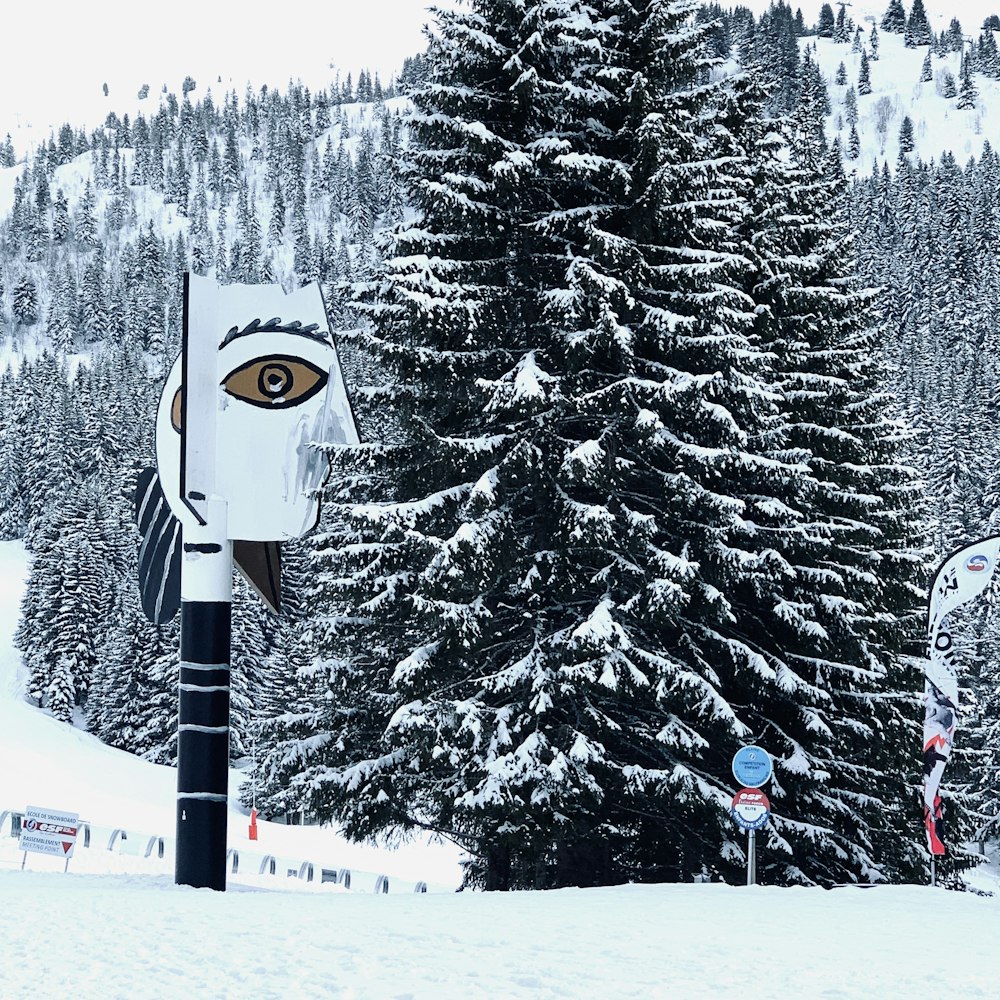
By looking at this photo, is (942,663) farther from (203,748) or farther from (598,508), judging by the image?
(203,748)

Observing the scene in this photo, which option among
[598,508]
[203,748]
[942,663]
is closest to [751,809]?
[598,508]

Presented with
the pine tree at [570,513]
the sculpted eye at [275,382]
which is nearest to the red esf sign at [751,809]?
the pine tree at [570,513]

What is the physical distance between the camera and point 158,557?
48.7 ft

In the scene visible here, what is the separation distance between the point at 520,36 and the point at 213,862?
10.2 meters

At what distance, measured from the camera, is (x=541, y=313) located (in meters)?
15.8

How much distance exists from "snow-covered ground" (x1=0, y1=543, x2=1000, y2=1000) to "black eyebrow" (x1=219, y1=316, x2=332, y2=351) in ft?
18.3

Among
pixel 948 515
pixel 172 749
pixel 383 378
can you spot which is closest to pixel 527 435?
pixel 383 378

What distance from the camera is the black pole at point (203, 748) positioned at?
527 inches

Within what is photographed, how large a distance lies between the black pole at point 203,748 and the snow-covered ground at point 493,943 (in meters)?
0.57

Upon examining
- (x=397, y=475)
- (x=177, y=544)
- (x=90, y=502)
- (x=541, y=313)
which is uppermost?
(x=90, y=502)

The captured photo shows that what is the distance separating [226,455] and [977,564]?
1008 cm

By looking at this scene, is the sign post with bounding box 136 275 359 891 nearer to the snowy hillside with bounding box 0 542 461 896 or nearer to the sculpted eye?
the sculpted eye

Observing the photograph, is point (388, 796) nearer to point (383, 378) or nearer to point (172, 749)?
point (383, 378)

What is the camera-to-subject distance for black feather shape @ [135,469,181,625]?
577 inches
